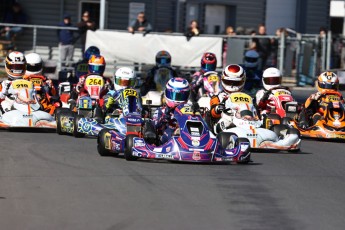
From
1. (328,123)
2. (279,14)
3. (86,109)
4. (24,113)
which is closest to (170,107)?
(86,109)

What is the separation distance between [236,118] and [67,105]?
5.37 m

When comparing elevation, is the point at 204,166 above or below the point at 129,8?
below

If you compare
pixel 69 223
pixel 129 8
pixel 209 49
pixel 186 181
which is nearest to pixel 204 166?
pixel 186 181

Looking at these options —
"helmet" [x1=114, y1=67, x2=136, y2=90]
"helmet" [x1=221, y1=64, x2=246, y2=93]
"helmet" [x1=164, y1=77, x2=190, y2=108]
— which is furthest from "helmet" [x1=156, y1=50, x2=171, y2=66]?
"helmet" [x1=164, y1=77, x2=190, y2=108]

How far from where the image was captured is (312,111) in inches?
740

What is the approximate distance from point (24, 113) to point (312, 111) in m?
4.97

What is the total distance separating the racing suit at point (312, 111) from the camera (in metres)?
18.5

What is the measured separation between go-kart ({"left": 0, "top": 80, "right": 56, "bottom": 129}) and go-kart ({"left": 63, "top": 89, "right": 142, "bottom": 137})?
794 millimetres

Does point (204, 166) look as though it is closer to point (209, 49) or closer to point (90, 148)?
point (90, 148)

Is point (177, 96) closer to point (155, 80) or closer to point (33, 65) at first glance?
point (33, 65)

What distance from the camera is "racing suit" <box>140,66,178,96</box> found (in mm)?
23420

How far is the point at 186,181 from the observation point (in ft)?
40.9

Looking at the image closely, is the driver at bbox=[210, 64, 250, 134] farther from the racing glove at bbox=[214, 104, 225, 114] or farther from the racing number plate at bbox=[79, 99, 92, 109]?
the racing number plate at bbox=[79, 99, 92, 109]

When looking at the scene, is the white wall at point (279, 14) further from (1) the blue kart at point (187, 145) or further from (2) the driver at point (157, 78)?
(1) the blue kart at point (187, 145)
